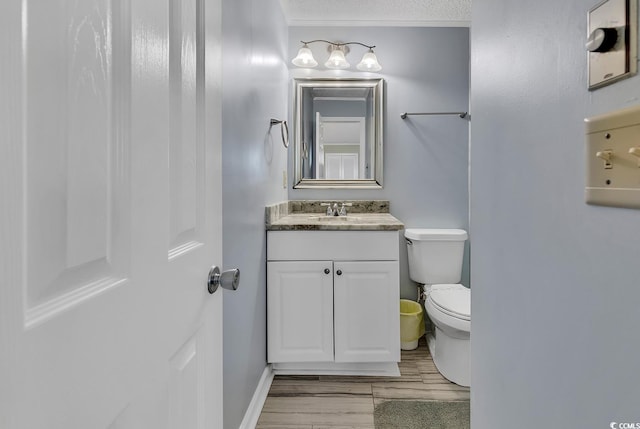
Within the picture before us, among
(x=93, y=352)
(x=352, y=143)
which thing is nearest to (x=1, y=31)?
(x=93, y=352)

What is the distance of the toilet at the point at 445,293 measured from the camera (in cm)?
182

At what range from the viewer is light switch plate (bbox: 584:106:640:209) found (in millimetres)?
425

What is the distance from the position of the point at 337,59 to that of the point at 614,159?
7.20 ft

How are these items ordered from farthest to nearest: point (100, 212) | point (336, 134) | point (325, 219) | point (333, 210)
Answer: point (336, 134)
point (333, 210)
point (325, 219)
point (100, 212)

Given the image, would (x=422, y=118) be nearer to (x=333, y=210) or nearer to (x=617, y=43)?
→ (x=333, y=210)

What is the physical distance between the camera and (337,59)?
238cm

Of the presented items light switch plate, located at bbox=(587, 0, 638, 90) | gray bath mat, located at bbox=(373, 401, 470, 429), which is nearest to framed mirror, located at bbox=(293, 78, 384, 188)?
gray bath mat, located at bbox=(373, 401, 470, 429)

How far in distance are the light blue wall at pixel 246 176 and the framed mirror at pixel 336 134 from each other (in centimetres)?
51

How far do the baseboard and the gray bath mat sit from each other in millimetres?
549

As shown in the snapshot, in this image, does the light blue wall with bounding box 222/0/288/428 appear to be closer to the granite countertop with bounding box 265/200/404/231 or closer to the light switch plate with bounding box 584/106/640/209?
the granite countertop with bounding box 265/200/404/231

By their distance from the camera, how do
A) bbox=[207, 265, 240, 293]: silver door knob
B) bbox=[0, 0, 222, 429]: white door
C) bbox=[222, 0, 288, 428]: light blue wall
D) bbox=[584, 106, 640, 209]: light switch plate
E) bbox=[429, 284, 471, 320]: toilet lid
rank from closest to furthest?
bbox=[0, 0, 222, 429]: white door < bbox=[584, 106, 640, 209]: light switch plate < bbox=[207, 265, 240, 293]: silver door knob < bbox=[222, 0, 288, 428]: light blue wall < bbox=[429, 284, 471, 320]: toilet lid

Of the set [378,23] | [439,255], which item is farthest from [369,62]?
[439,255]

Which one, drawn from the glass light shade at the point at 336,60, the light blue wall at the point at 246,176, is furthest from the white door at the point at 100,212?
the glass light shade at the point at 336,60

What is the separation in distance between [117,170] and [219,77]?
1.36ft
